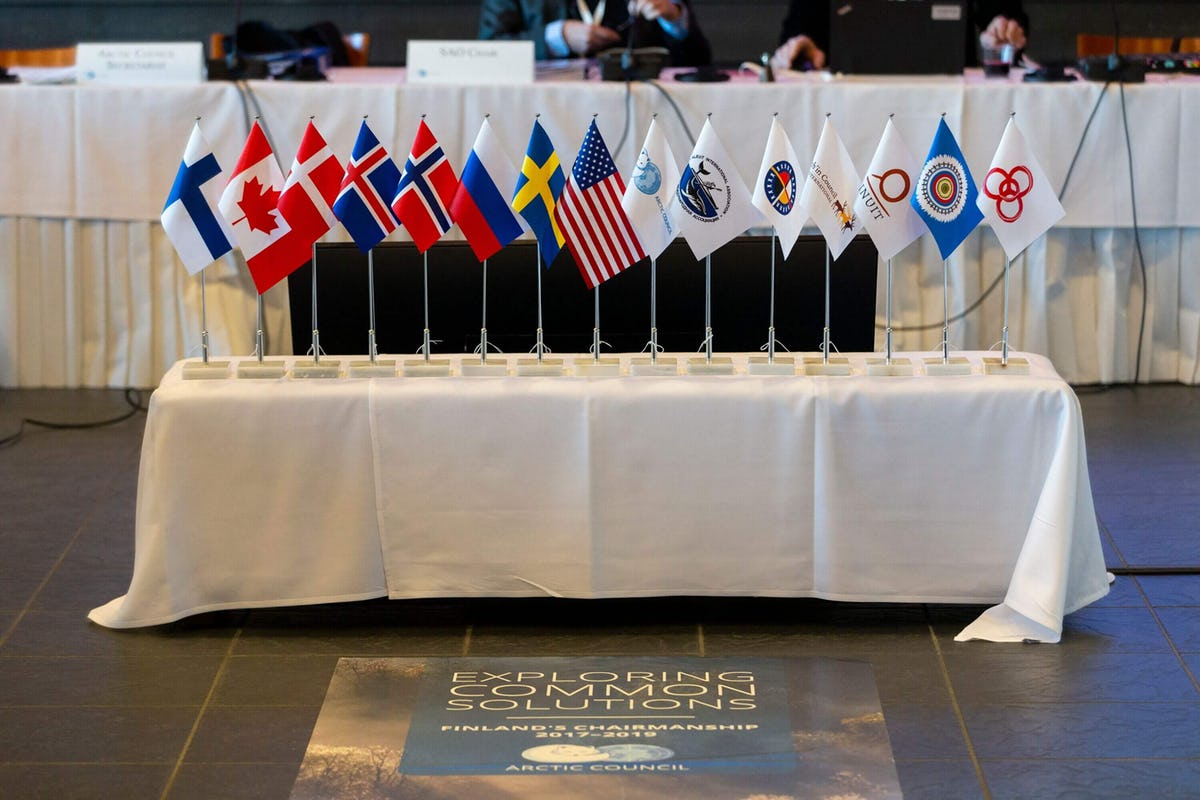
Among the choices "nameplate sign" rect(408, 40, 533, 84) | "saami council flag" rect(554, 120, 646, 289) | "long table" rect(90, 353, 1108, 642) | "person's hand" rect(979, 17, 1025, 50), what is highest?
"person's hand" rect(979, 17, 1025, 50)

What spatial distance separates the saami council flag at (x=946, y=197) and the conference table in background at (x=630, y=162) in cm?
214

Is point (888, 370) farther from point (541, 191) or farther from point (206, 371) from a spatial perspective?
point (206, 371)

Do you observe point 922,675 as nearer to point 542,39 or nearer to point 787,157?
point 787,157

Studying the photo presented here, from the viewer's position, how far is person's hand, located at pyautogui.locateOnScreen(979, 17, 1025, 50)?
6523 millimetres

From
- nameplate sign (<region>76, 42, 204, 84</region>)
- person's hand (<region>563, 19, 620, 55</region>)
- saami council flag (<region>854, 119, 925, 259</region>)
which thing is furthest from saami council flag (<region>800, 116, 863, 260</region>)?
nameplate sign (<region>76, 42, 204, 84</region>)

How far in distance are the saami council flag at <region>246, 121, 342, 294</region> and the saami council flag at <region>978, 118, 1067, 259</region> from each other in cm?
162

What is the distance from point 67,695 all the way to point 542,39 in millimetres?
4155

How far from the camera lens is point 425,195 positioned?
3934 millimetres

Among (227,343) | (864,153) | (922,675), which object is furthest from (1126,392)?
Answer: (227,343)

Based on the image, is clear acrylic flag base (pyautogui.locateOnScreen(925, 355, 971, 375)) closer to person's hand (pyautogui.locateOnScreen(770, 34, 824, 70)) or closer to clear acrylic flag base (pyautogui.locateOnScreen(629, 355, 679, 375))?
clear acrylic flag base (pyautogui.locateOnScreen(629, 355, 679, 375))

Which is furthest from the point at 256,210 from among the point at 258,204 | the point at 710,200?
the point at 710,200

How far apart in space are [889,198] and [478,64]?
2643 mm

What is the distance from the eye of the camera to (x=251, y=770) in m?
3.34

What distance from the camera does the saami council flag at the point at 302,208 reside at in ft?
12.8
